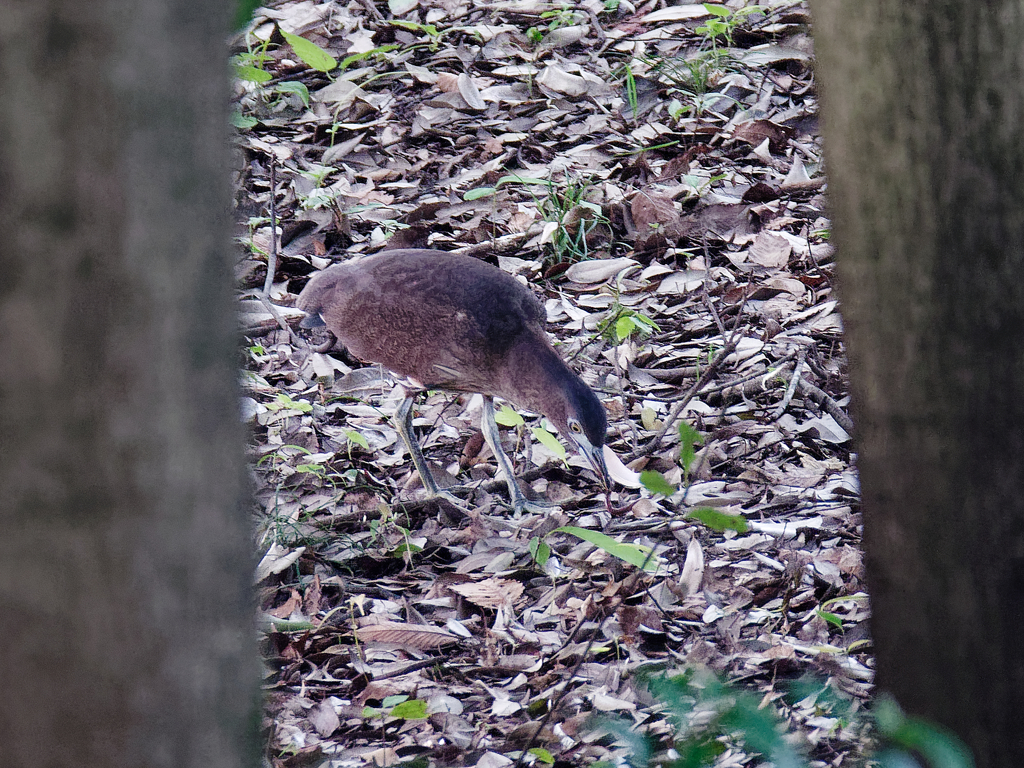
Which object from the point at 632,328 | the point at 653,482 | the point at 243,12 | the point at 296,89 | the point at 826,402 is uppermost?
the point at 243,12

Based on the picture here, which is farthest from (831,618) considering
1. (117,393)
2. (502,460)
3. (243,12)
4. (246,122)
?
(246,122)

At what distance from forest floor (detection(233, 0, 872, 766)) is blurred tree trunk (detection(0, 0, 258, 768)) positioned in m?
0.59

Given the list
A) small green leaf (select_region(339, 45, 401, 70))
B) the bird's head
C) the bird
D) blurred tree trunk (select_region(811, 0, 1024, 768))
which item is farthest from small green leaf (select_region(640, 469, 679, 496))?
small green leaf (select_region(339, 45, 401, 70))

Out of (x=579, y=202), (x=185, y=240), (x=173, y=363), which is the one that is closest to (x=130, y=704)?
(x=173, y=363)

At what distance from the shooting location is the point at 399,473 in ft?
15.1

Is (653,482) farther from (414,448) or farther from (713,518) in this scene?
(414,448)

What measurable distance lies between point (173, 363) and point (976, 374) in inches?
63.4

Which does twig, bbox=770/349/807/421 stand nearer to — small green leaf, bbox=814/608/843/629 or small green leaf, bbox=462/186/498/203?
small green leaf, bbox=814/608/843/629

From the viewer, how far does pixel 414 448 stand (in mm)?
4492

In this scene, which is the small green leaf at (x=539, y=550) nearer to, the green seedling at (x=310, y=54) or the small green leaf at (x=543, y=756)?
the small green leaf at (x=543, y=756)

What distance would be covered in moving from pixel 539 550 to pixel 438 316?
103 cm

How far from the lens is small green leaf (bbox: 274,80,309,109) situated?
707 centimetres

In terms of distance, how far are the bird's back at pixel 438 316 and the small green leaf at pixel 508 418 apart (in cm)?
29

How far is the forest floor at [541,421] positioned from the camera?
3113 millimetres
